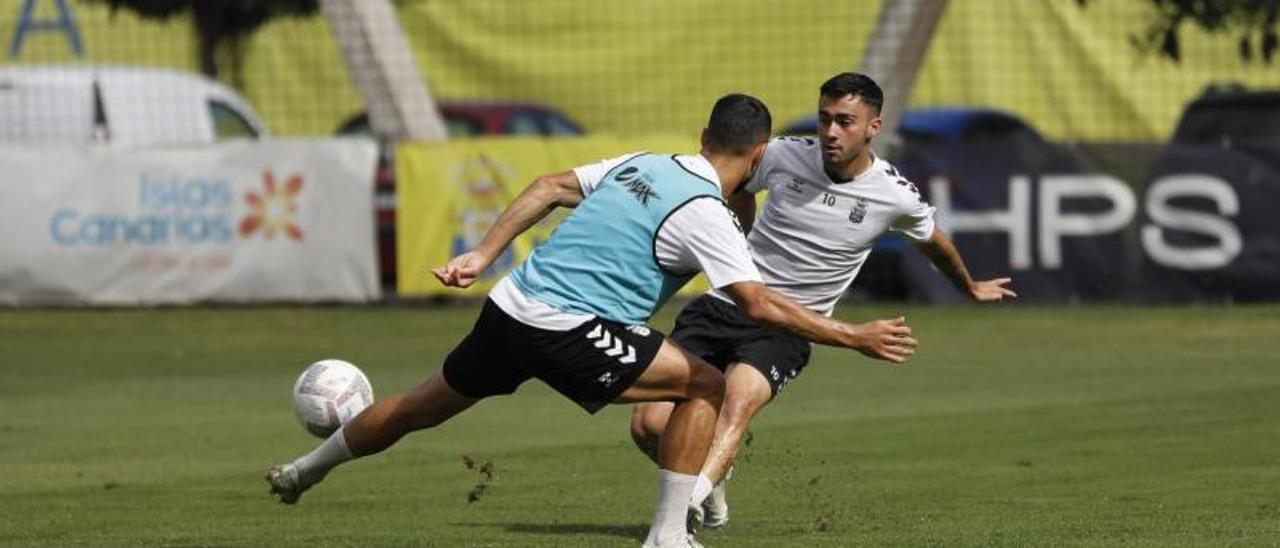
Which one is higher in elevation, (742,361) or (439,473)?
(742,361)

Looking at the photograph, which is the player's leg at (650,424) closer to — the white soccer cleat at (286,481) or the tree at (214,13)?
the white soccer cleat at (286,481)

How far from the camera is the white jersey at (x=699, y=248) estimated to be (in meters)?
9.38

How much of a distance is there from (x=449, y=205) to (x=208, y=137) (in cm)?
531

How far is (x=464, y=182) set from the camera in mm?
23781

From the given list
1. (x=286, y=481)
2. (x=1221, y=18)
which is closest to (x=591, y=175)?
(x=286, y=481)

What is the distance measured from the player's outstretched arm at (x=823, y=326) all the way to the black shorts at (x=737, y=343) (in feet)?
5.46

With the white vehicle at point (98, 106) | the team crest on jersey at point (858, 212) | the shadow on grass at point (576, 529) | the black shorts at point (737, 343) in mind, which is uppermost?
the team crest on jersey at point (858, 212)

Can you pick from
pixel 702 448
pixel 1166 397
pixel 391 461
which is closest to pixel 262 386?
pixel 391 461

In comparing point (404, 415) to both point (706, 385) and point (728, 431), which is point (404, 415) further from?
point (728, 431)

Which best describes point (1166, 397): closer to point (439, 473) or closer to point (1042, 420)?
point (1042, 420)

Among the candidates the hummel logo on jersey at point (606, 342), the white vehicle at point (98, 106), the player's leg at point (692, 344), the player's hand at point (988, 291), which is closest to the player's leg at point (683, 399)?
the hummel logo on jersey at point (606, 342)

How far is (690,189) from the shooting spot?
9.48 meters

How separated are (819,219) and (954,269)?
2.29ft

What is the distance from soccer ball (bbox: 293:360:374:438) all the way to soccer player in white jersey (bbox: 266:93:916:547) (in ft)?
2.69
